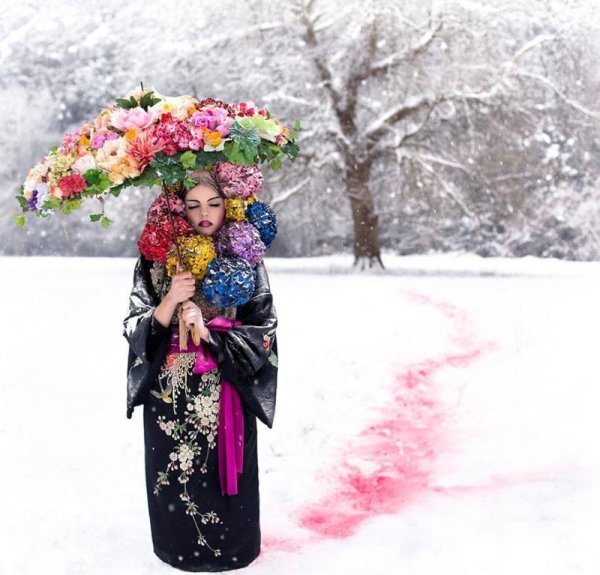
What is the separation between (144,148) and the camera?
3.72m

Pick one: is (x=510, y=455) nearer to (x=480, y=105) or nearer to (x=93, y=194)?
(x=93, y=194)

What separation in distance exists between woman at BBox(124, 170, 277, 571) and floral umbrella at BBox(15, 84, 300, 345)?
11 centimetres

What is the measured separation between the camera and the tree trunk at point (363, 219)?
16.0 meters

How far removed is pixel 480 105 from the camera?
16.1 m

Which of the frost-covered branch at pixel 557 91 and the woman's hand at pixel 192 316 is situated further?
the frost-covered branch at pixel 557 91

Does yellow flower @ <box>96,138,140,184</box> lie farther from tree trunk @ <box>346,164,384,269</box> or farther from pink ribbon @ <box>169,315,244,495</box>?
tree trunk @ <box>346,164,384,269</box>

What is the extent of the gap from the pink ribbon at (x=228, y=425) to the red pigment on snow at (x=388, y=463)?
41.7 inches

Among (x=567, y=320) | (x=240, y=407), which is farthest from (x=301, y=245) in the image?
(x=240, y=407)

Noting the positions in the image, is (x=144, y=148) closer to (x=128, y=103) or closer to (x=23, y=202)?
(x=128, y=103)

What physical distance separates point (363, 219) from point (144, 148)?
12.6 m

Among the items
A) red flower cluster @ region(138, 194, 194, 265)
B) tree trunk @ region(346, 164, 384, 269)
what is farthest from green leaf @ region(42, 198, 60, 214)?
tree trunk @ region(346, 164, 384, 269)

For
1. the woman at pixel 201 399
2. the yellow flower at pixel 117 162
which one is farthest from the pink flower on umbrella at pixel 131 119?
the woman at pixel 201 399

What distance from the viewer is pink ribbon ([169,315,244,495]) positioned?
4109 millimetres

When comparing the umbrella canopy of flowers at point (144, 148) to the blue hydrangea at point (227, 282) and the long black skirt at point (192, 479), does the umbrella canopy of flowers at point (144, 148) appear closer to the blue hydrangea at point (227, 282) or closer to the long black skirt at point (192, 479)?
the blue hydrangea at point (227, 282)
